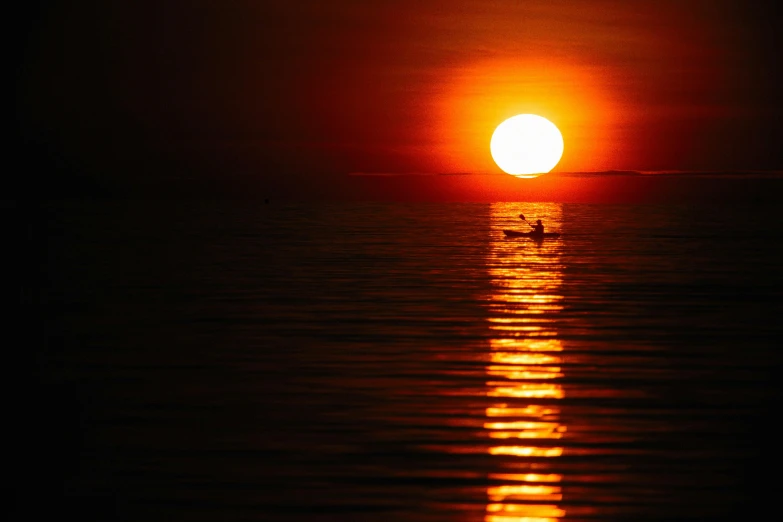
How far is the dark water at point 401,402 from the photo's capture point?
902 cm

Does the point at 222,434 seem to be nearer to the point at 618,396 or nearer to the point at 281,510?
the point at 281,510

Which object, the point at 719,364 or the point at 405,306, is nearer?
the point at 719,364

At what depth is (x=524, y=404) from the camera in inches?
508

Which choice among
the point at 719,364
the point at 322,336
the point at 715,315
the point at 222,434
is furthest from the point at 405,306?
the point at 222,434

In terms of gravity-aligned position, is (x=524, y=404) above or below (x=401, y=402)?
above

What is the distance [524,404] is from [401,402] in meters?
1.64

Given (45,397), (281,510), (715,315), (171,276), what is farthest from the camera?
(171,276)

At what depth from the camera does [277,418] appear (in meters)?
12.1

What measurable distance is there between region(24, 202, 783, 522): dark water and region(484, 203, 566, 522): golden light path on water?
40 millimetres

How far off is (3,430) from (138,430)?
1602 millimetres

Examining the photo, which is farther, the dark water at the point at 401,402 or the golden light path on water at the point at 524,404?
the dark water at the point at 401,402

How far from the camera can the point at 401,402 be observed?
12906 millimetres

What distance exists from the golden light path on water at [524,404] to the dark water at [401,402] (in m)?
0.04

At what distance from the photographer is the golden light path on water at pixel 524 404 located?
888 cm
